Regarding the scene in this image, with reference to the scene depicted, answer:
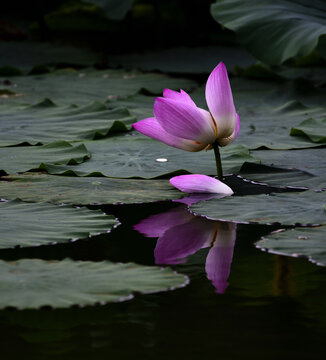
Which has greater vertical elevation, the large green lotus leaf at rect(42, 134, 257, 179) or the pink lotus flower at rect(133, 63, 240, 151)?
the pink lotus flower at rect(133, 63, 240, 151)

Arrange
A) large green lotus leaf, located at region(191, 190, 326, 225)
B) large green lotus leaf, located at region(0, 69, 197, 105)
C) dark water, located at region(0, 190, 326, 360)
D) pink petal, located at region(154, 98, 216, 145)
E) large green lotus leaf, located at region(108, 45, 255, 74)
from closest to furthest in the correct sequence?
dark water, located at region(0, 190, 326, 360)
large green lotus leaf, located at region(191, 190, 326, 225)
pink petal, located at region(154, 98, 216, 145)
large green lotus leaf, located at region(0, 69, 197, 105)
large green lotus leaf, located at region(108, 45, 255, 74)

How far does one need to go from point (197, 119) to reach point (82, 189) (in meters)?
0.30

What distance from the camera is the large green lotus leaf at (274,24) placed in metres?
2.55

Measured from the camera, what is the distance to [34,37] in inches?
197

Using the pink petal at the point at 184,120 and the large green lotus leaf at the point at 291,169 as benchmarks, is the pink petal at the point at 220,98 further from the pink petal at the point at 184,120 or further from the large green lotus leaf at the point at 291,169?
the large green lotus leaf at the point at 291,169

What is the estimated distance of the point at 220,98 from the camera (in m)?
1.53

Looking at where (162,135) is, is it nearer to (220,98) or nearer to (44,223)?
(220,98)

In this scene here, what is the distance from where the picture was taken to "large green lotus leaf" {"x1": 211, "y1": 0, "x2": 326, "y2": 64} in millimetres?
2551

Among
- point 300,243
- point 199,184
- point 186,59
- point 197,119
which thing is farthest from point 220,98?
point 186,59

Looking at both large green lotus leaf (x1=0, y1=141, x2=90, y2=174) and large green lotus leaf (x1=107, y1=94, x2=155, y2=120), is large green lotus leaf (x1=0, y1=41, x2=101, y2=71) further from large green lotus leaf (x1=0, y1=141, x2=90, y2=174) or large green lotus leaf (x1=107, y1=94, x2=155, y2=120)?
large green lotus leaf (x1=0, y1=141, x2=90, y2=174)

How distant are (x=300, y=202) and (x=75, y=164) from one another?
2.07 ft

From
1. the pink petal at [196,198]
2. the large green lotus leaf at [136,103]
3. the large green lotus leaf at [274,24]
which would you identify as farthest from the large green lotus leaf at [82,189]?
the large green lotus leaf at [274,24]

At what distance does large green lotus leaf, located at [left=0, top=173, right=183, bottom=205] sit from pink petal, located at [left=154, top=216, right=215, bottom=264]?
155 millimetres

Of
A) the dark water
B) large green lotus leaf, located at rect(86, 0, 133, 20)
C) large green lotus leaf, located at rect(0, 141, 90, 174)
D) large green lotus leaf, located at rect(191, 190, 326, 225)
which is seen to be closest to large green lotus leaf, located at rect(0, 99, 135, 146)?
large green lotus leaf, located at rect(0, 141, 90, 174)
